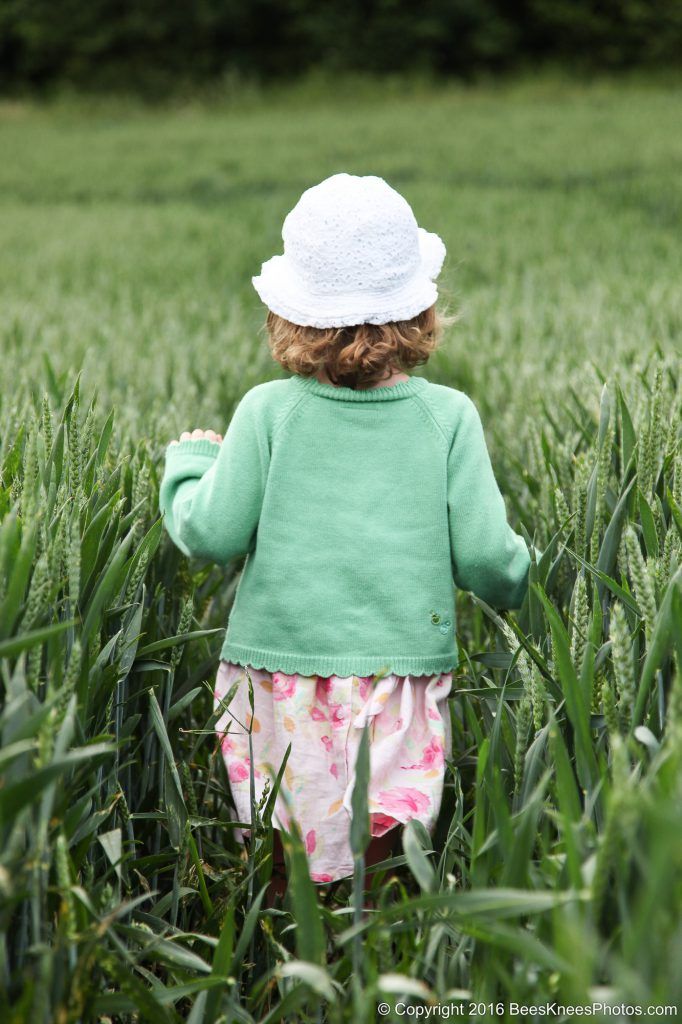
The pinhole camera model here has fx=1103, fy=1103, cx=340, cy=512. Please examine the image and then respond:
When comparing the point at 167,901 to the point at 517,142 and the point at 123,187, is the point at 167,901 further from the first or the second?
the point at 517,142

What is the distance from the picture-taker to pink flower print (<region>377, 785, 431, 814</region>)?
170 cm

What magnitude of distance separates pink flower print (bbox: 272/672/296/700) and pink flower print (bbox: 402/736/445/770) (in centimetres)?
22

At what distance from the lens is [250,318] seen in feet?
18.3

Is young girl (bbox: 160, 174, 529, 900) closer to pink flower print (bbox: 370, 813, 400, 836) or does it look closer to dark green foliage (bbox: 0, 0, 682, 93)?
pink flower print (bbox: 370, 813, 400, 836)

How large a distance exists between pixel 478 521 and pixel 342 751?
425 mm

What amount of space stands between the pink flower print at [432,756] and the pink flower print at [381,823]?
8 centimetres

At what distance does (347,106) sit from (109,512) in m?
23.0

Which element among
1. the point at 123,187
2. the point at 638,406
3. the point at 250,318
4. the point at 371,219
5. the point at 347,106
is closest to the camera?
the point at 371,219

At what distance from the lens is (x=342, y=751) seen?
5.75 feet

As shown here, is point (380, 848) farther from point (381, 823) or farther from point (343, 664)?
point (343, 664)

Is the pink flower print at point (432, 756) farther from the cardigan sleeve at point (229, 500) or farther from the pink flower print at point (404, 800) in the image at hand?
the cardigan sleeve at point (229, 500)

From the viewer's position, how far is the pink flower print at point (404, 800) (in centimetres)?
170

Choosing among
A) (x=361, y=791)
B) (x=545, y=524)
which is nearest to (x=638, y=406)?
(x=545, y=524)

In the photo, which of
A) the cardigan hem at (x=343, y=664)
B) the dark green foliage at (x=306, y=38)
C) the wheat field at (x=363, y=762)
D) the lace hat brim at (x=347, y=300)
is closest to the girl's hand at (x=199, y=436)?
the wheat field at (x=363, y=762)
